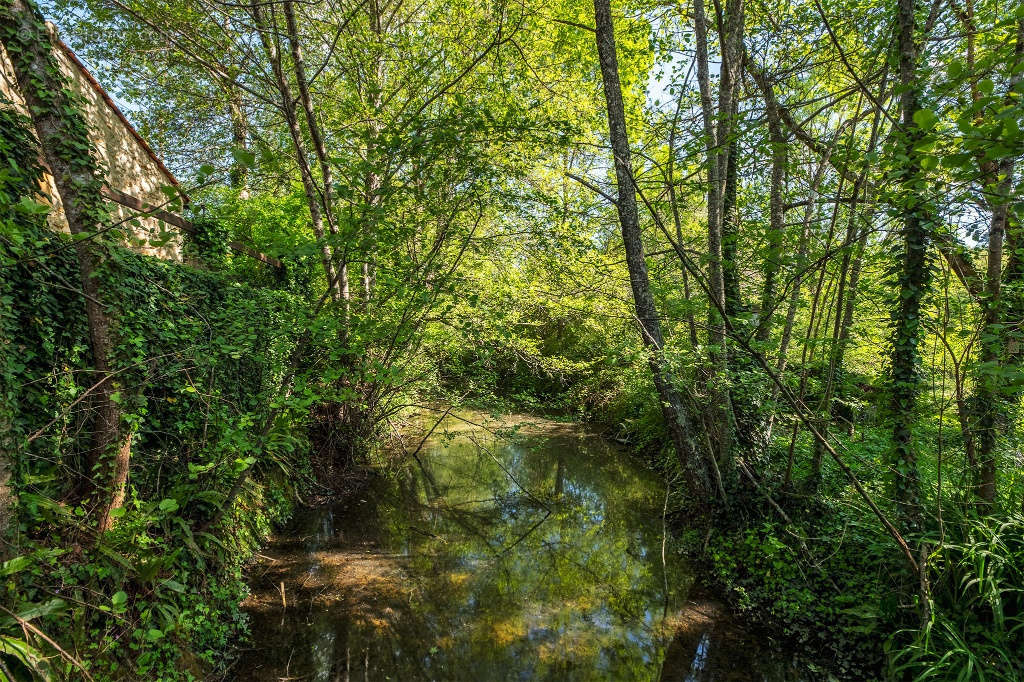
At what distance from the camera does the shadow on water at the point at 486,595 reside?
3.75 meters

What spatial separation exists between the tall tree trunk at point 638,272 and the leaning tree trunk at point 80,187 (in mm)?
4274

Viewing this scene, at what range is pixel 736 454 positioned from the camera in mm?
5309

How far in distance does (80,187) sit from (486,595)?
4.55 m

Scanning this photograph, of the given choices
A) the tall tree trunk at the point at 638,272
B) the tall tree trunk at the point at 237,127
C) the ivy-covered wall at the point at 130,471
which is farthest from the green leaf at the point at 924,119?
the tall tree trunk at the point at 237,127

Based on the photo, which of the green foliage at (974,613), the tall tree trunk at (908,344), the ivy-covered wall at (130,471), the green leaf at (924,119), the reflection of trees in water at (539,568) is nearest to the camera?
the green leaf at (924,119)

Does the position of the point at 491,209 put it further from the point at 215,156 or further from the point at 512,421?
the point at 512,421

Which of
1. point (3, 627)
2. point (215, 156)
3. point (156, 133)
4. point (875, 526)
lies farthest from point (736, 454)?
point (156, 133)

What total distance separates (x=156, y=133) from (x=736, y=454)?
10556 millimetres

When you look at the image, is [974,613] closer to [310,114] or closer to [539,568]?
[539,568]

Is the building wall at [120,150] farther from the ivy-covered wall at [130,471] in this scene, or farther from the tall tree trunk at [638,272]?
the tall tree trunk at [638,272]

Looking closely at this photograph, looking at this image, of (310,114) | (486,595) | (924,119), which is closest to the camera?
(924,119)

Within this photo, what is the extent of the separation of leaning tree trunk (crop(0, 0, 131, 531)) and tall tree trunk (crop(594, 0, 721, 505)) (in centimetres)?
427

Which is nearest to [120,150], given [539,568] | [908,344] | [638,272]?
[638,272]

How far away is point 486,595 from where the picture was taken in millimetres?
4699
